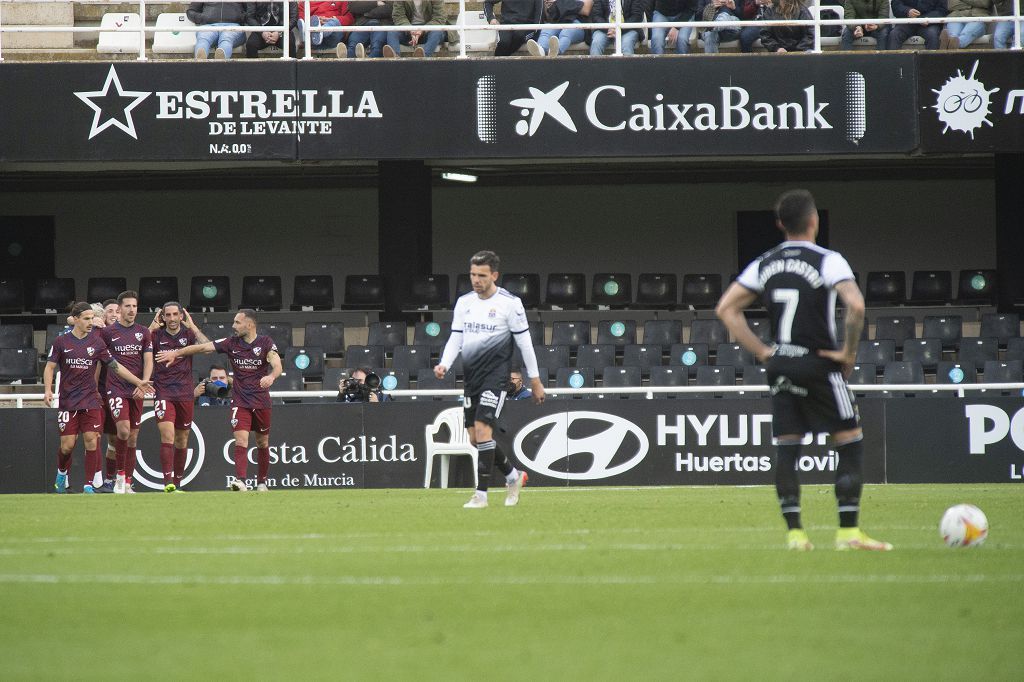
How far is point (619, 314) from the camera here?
25.7 m

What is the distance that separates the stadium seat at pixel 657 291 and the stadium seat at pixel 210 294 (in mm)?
7551

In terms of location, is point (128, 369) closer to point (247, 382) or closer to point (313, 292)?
point (247, 382)

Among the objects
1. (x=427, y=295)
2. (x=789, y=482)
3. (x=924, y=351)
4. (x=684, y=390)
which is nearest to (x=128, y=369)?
(x=684, y=390)

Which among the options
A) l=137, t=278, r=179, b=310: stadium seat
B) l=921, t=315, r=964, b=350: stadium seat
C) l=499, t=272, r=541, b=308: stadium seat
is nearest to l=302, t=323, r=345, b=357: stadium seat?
l=499, t=272, r=541, b=308: stadium seat

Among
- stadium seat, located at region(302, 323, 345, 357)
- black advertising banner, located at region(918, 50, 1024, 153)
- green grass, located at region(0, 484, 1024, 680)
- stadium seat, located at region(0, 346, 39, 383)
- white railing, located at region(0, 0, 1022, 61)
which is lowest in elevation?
green grass, located at region(0, 484, 1024, 680)

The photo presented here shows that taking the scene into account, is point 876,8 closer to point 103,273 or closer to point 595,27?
point 595,27

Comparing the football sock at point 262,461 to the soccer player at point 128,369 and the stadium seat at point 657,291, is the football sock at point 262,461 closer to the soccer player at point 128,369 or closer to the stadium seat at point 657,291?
the soccer player at point 128,369

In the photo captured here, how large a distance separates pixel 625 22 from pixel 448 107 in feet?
11.3

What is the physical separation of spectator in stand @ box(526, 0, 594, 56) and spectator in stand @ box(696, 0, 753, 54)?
1.84m

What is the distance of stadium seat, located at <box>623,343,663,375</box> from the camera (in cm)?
2162

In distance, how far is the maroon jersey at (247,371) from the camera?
52.5ft

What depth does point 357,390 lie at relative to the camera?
18891mm

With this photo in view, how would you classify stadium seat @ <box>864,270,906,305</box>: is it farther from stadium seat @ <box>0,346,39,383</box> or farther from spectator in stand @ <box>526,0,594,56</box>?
stadium seat @ <box>0,346,39,383</box>

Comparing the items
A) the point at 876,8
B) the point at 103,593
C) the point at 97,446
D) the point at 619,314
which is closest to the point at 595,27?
the point at 876,8
